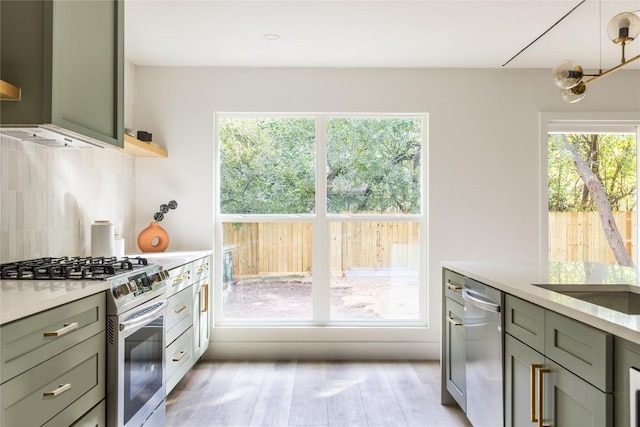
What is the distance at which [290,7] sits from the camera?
9.04ft

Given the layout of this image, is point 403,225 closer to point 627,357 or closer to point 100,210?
point 100,210

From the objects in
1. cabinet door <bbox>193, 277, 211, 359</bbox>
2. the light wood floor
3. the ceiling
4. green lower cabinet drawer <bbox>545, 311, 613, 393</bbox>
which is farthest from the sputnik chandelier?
cabinet door <bbox>193, 277, 211, 359</bbox>

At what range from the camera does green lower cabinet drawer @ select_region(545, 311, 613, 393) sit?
132 centimetres

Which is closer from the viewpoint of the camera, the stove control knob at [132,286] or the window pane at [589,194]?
the stove control knob at [132,286]

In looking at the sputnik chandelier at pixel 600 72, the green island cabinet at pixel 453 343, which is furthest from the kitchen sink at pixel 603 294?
the sputnik chandelier at pixel 600 72

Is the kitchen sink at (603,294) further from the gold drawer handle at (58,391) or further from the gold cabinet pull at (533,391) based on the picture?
the gold drawer handle at (58,391)

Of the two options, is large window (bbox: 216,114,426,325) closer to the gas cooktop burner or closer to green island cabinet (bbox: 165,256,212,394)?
green island cabinet (bbox: 165,256,212,394)

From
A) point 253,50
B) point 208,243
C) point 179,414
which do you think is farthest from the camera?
point 208,243

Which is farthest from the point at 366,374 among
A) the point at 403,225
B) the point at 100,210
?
the point at 100,210

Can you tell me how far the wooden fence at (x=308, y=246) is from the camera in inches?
158

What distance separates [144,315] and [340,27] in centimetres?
213

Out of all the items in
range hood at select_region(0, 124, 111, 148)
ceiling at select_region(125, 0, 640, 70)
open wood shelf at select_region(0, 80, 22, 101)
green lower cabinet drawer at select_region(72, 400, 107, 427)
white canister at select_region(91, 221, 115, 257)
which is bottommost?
green lower cabinet drawer at select_region(72, 400, 107, 427)

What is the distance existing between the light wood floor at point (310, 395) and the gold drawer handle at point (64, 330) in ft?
4.45

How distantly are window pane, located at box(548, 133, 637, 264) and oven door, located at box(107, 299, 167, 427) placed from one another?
3296mm
